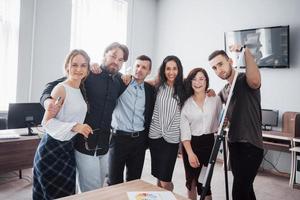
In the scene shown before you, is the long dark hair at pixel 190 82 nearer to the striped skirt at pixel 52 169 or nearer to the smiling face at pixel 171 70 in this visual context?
the smiling face at pixel 171 70

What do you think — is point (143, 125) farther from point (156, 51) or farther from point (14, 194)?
point (156, 51)

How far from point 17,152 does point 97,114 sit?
5.94ft

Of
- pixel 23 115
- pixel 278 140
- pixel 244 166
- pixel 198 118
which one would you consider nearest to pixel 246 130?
pixel 244 166

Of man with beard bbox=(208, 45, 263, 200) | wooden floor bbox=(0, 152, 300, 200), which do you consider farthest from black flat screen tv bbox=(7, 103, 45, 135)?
man with beard bbox=(208, 45, 263, 200)

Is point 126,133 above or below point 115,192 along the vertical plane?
above

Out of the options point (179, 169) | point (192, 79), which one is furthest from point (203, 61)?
point (192, 79)

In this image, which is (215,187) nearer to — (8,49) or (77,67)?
(77,67)

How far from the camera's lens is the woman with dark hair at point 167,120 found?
209 centimetres

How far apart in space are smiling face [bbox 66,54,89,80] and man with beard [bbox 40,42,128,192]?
0.36 feet

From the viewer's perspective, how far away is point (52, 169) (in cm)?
157

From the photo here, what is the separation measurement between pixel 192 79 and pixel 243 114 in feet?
1.67

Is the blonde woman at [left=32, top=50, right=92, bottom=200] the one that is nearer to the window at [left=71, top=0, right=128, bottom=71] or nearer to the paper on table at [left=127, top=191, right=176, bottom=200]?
the paper on table at [left=127, top=191, right=176, bottom=200]

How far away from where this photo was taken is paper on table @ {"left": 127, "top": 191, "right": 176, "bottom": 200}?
1432 millimetres

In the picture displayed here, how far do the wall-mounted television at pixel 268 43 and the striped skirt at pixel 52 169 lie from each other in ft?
10.7
